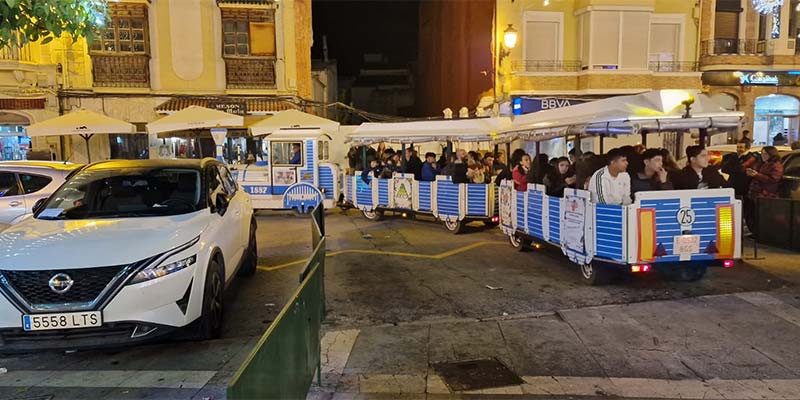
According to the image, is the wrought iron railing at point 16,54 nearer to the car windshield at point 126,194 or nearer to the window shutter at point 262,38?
the window shutter at point 262,38

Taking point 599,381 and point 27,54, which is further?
point 27,54

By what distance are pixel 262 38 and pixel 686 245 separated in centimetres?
1700

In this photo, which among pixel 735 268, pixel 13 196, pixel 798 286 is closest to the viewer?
pixel 798 286

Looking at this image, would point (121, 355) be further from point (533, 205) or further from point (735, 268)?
point (735, 268)

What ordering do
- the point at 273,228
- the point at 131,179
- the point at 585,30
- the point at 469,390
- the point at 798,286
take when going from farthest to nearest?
the point at 585,30 < the point at 273,228 < the point at 798,286 < the point at 131,179 < the point at 469,390

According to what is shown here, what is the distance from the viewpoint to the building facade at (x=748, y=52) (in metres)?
19.8

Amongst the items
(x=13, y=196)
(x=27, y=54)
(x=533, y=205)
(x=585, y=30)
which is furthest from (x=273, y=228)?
(x=585, y=30)

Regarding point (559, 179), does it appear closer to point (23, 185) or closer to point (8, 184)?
point (23, 185)

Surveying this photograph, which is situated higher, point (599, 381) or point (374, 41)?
point (374, 41)

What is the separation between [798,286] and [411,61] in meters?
31.7

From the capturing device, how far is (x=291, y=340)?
331 centimetres

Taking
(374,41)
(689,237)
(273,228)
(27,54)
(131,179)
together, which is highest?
(374,41)

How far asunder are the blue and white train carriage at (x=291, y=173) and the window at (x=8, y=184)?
6320 mm

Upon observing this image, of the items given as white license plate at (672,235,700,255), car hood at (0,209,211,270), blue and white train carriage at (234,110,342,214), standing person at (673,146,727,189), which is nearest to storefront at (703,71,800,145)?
standing person at (673,146,727,189)
